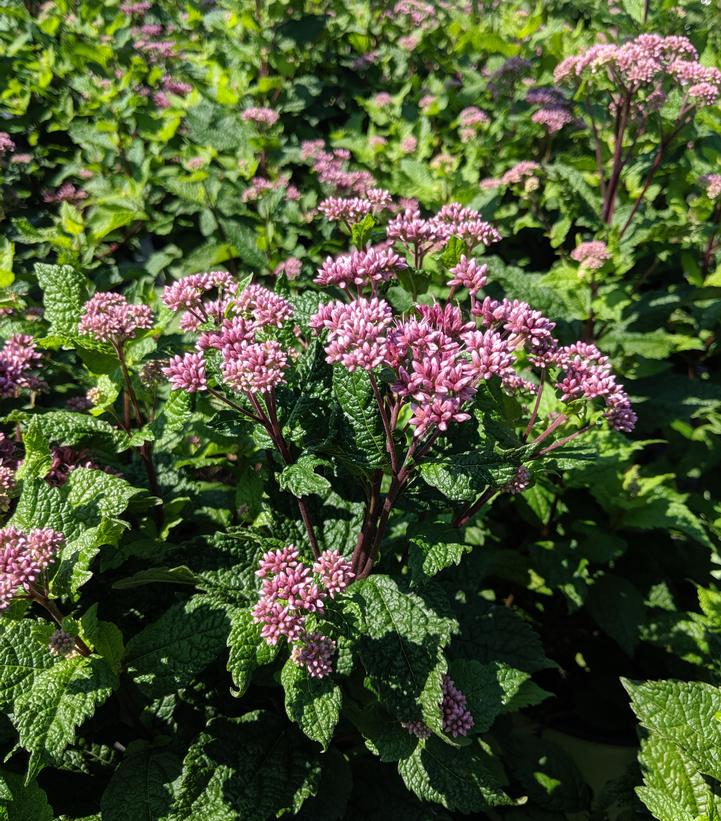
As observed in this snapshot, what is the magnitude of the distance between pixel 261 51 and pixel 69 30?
131cm

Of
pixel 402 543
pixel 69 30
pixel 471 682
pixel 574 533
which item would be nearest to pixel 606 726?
pixel 574 533

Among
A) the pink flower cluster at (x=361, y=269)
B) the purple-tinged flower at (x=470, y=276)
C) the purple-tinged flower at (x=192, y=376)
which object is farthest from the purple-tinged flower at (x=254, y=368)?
the purple-tinged flower at (x=470, y=276)

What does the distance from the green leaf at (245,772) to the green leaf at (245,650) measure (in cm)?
39

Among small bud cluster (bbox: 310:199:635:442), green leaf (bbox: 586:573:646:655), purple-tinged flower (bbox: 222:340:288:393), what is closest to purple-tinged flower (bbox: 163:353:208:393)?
purple-tinged flower (bbox: 222:340:288:393)

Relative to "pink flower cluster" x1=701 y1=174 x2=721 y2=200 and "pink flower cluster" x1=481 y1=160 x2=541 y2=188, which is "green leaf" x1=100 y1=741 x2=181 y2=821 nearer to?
"pink flower cluster" x1=481 y1=160 x2=541 y2=188

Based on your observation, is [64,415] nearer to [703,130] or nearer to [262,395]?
[262,395]

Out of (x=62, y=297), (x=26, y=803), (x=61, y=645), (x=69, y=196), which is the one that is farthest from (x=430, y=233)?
(x=69, y=196)

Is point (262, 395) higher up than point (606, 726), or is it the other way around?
point (262, 395)

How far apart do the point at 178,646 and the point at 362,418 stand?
738 mm

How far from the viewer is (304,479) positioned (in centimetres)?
133

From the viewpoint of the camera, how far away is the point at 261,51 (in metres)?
3.68

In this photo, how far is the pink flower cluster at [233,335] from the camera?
1.30 m

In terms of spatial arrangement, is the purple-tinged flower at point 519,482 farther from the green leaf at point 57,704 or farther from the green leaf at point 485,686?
the green leaf at point 57,704

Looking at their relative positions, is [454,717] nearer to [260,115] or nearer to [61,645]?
[61,645]
